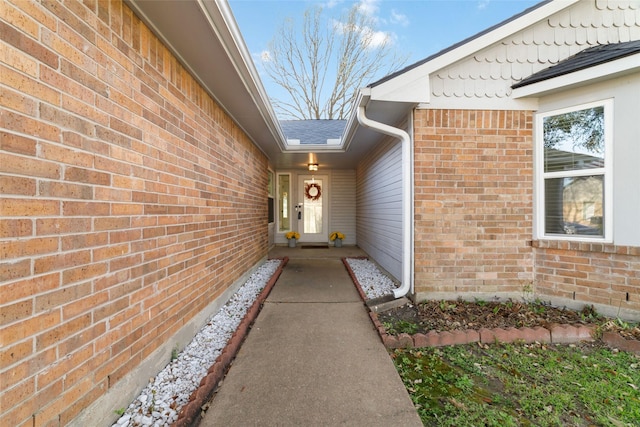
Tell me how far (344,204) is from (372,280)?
432cm

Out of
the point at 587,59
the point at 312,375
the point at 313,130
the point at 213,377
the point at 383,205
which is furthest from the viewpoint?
the point at 313,130

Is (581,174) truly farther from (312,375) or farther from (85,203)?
(85,203)

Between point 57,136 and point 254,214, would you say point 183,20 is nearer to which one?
point 57,136

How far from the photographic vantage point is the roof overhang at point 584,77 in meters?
2.69

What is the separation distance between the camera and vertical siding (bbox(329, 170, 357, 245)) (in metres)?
8.65

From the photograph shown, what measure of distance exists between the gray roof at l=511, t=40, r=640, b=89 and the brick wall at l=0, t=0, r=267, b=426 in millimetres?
3995

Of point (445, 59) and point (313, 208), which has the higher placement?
point (445, 59)

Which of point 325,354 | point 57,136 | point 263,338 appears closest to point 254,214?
Result: point 263,338

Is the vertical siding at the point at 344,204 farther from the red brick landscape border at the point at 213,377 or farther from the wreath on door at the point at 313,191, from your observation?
the red brick landscape border at the point at 213,377

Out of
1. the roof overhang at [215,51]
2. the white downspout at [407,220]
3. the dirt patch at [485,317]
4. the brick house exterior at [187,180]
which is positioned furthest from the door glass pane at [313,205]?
the dirt patch at [485,317]

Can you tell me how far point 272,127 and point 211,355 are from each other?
341 cm

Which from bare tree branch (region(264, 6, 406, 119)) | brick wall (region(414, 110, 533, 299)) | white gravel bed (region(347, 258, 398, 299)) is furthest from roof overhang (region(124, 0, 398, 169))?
bare tree branch (region(264, 6, 406, 119))

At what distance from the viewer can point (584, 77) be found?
2920mm

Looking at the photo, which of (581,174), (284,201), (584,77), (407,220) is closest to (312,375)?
(407,220)
